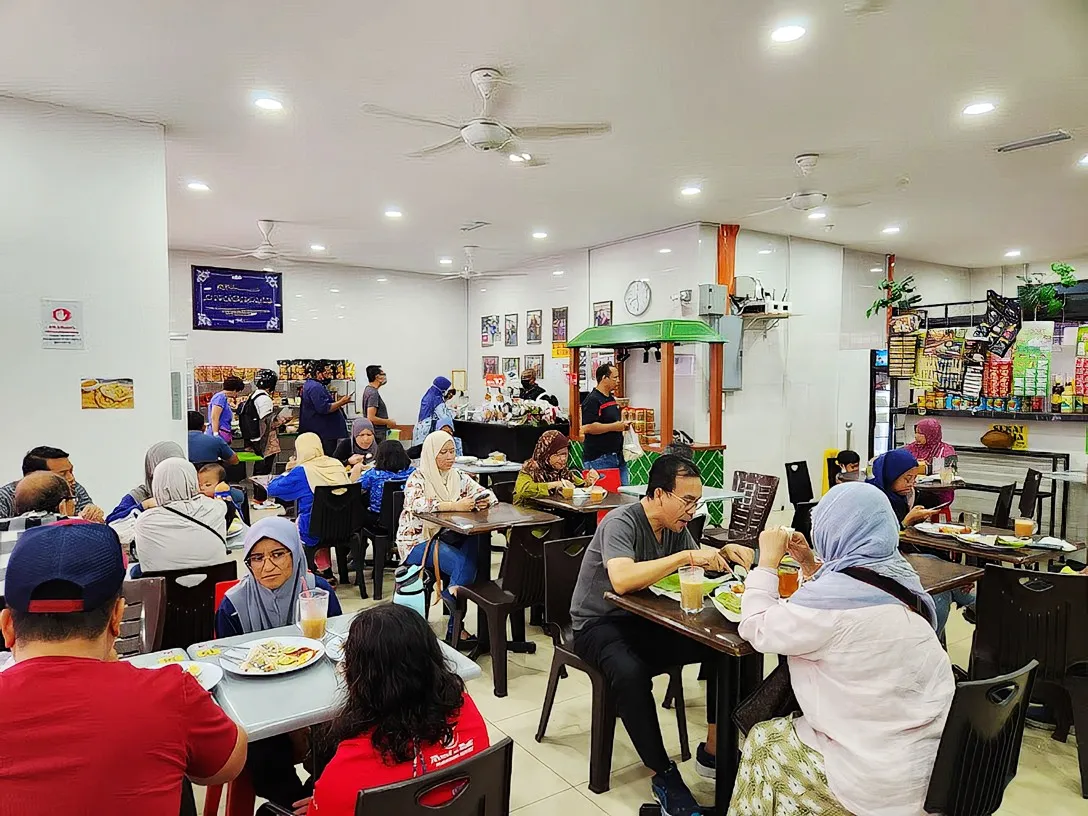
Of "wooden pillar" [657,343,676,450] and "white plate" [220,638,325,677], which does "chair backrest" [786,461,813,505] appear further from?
"white plate" [220,638,325,677]

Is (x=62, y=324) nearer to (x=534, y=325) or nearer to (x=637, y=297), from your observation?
(x=637, y=297)

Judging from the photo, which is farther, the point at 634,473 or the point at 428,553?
the point at 634,473

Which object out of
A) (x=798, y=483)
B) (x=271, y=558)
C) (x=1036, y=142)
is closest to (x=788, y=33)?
(x=1036, y=142)

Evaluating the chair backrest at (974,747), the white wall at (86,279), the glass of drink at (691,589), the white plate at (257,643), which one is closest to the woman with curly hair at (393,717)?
the white plate at (257,643)

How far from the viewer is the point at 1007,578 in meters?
2.94

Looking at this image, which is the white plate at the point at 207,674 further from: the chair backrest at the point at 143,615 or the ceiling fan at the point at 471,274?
the ceiling fan at the point at 471,274

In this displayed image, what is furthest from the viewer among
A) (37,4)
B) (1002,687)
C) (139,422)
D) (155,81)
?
(139,422)

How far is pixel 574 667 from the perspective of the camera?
10.0 feet

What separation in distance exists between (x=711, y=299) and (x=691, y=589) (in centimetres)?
565

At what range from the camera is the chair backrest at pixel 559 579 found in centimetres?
333

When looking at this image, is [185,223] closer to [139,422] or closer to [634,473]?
[139,422]

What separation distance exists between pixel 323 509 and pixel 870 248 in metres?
7.89

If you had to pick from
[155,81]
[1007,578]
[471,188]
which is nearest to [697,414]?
[471,188]

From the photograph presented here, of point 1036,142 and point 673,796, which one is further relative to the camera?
point 1036,142
